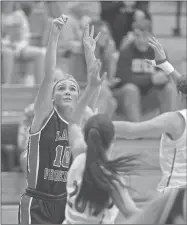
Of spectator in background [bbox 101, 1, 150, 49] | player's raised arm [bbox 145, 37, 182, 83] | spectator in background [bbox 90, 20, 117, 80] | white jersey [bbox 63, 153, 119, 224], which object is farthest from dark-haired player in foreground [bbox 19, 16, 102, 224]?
spectator in background [bbox 101, 1, 150, 49]

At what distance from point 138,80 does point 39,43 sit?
1519 mm

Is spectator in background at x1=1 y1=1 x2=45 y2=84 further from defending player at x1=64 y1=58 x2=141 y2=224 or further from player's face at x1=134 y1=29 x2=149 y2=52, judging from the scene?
defending player at x1=64 y1=58 x2=141 y2=224

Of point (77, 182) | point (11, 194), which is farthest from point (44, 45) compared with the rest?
point (77, 182)

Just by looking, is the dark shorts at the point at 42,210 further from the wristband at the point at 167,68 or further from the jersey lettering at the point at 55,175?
the wristband at the point at 167,68

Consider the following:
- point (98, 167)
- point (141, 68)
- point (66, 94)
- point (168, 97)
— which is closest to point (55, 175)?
point (66, 94)

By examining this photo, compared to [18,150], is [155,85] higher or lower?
higher

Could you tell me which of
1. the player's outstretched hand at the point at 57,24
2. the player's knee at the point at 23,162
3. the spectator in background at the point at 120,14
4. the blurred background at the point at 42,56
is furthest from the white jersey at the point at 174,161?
the spectator in background at the point at 120,14

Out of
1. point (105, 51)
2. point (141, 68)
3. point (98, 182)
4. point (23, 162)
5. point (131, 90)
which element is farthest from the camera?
point (105, 51)

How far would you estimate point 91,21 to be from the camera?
30.4 feet

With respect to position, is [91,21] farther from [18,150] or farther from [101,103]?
[18,150]

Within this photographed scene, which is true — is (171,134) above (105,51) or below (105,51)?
below

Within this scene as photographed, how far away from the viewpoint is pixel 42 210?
559 centimetres

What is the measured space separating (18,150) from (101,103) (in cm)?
112

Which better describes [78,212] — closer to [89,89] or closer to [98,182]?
[98,182]
